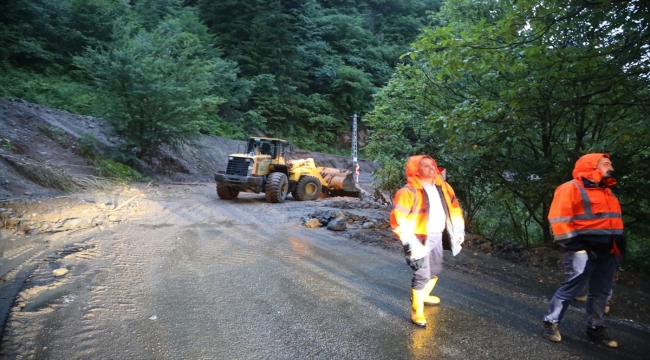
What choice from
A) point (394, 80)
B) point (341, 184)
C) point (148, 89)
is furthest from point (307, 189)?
point (148, 89)

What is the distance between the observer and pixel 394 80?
10406 millimetres

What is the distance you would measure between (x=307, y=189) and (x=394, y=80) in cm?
656

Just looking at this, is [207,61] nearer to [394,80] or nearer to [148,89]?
[148,89]

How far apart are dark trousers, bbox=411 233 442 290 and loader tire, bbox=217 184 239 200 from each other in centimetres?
1123

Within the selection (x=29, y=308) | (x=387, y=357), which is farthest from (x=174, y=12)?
(x=387, y=357)

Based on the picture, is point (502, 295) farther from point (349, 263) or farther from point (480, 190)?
point (480, 190)

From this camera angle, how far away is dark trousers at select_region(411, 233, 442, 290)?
367 centimetres

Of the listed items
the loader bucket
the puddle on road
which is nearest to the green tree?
the loader bucket

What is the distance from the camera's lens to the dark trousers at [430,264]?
144 inches

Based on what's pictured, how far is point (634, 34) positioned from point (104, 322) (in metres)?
6.63

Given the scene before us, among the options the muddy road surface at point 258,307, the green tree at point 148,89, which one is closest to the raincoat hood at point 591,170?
the muddy road surface at point 258,307

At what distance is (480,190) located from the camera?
29.8 feet

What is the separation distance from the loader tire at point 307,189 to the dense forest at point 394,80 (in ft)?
10.2

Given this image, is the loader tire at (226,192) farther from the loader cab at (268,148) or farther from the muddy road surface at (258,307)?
the muddy road surface at (258,307)
